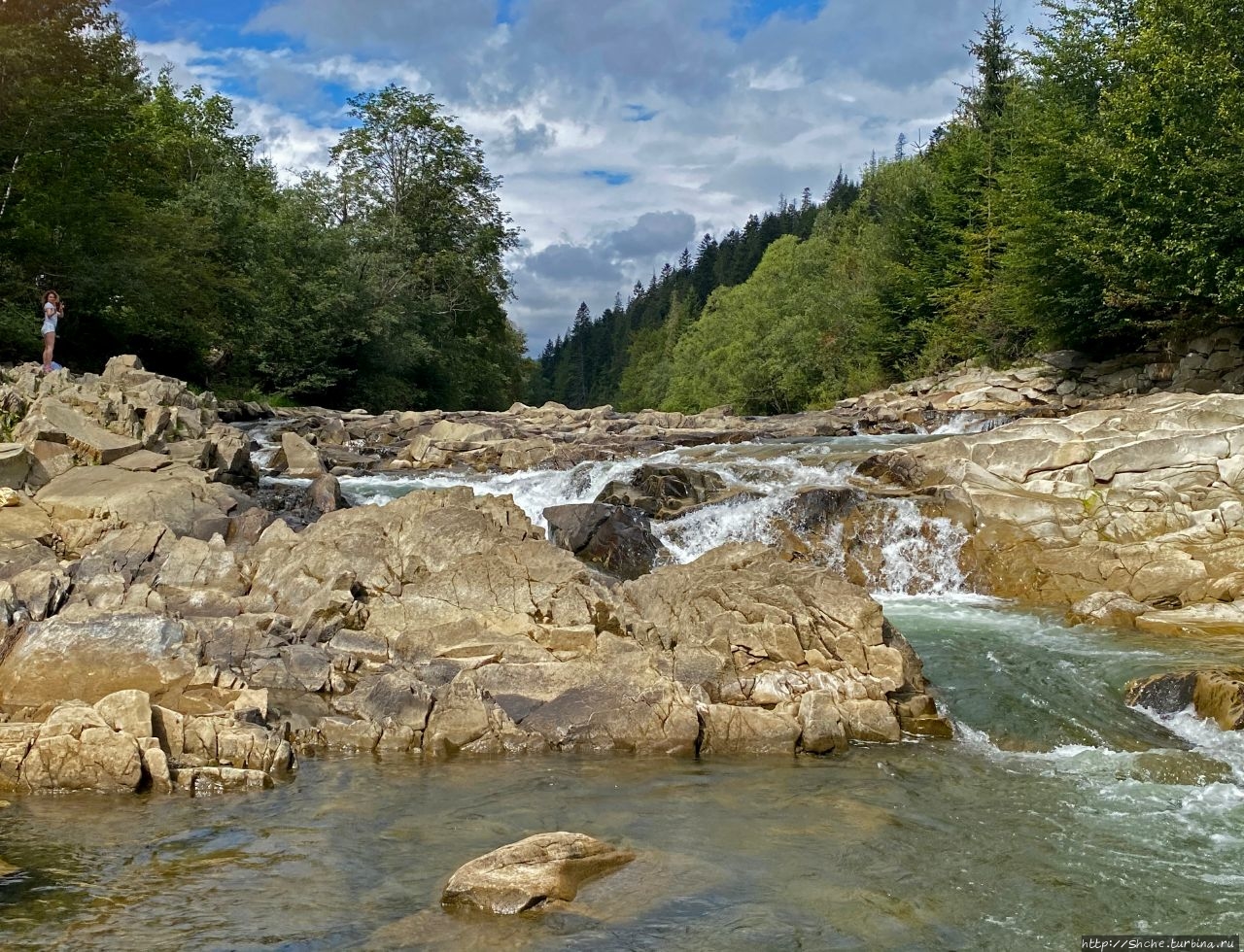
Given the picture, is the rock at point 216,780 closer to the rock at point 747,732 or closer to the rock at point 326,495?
the rock at point 747,732

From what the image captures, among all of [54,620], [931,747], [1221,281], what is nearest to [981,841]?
[931,747]

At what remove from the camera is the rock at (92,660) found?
10461mm

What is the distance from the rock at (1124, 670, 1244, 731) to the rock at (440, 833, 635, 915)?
6.83 metres

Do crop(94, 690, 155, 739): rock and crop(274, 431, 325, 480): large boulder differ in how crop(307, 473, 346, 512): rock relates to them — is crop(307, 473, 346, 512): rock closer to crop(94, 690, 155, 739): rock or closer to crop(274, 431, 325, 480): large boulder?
crop(274, 431, 325, 480): large boulder

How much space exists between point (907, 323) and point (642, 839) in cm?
4453

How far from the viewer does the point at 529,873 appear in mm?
6770

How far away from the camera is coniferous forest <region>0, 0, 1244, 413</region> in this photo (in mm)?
28156

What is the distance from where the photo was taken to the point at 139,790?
8.84 m

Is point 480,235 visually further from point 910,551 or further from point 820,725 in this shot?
point 820,725

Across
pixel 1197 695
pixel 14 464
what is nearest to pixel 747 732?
pixel 1197 695

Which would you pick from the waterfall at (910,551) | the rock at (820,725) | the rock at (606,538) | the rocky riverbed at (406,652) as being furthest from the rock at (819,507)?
the rock at (820,725)

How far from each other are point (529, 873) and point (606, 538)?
35.6 feet

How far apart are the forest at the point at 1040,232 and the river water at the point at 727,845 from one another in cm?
2056

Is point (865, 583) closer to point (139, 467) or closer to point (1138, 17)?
point (139, 467)
